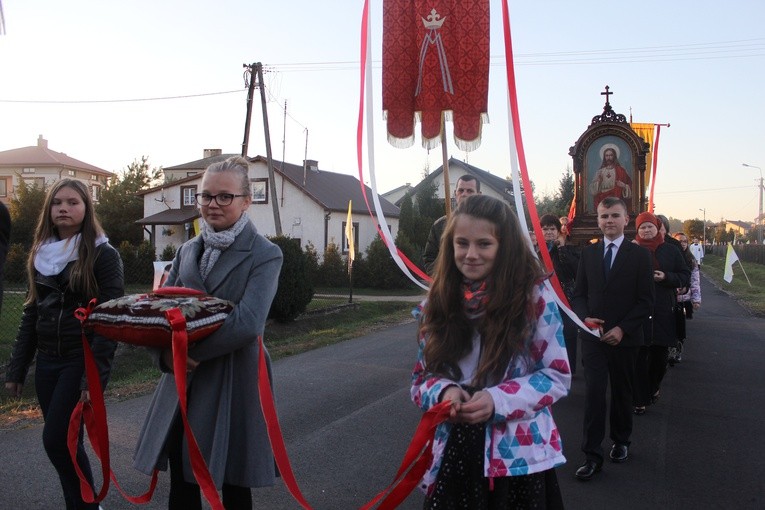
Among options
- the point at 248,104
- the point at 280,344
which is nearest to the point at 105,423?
the point at 280,344

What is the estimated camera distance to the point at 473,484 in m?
2.45

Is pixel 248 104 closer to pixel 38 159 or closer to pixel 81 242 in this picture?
pixel 81 242

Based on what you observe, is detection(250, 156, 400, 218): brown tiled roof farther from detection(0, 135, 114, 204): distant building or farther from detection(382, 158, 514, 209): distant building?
detection(0, 135, 114, 204): distant building

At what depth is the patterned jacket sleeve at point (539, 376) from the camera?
7.68 ft

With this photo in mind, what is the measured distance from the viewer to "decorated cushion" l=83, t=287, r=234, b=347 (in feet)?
8.43

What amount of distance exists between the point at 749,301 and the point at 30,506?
20619 mm

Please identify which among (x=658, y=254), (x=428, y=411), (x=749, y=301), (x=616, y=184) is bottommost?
(x=749, y=301)

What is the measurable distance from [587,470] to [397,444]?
159 centimetres

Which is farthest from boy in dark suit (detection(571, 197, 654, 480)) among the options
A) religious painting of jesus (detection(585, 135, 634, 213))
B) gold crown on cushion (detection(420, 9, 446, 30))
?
religious painting of jesus (detection(585, 135, 634, 213))

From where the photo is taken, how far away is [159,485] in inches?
185

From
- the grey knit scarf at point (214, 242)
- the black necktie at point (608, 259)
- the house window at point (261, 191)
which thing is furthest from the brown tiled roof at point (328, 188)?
the grey knit scarf at point (214, 242)

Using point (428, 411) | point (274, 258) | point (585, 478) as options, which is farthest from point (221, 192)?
point (585, 478)

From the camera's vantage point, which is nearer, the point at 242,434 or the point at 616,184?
the point at 242,434

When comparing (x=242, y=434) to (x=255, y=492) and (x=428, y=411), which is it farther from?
(x=255, y=492)
